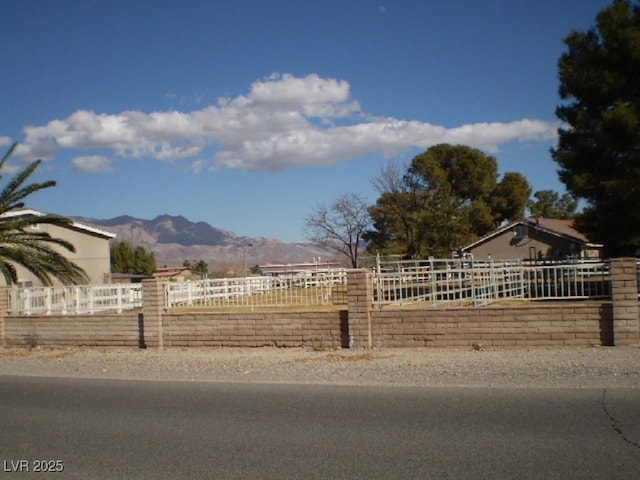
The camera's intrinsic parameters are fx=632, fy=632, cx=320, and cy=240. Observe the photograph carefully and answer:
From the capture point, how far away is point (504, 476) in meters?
5.38

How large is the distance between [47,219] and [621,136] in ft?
64.8

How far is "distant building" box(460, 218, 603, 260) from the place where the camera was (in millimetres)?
47156

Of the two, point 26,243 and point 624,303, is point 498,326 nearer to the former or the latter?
point 624,303

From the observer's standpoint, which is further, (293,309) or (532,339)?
(293,309)

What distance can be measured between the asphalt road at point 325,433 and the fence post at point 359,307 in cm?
366

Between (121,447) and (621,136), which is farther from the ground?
A: (621,136)

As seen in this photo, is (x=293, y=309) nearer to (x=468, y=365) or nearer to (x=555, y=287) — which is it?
(x=468, y=365)

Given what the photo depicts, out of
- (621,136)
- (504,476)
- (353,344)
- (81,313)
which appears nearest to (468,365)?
(353,344)

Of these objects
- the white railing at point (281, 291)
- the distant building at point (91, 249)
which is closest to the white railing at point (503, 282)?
the white railing at point (281, 291)

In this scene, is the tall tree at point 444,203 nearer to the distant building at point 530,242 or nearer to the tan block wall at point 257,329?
the distant building at point 530,242

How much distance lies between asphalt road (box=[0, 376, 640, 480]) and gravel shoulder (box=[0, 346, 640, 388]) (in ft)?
2.82

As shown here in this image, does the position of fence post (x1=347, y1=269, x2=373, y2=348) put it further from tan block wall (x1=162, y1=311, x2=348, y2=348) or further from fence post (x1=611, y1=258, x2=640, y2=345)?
fence post (x1=611, y1=258, x2=640, y2=345)

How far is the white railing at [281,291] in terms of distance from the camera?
49.4 ft

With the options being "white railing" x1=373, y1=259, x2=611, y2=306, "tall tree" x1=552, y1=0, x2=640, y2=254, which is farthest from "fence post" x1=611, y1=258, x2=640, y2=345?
"tall tree" x1=552, y1=0, x2=640, y2=254
